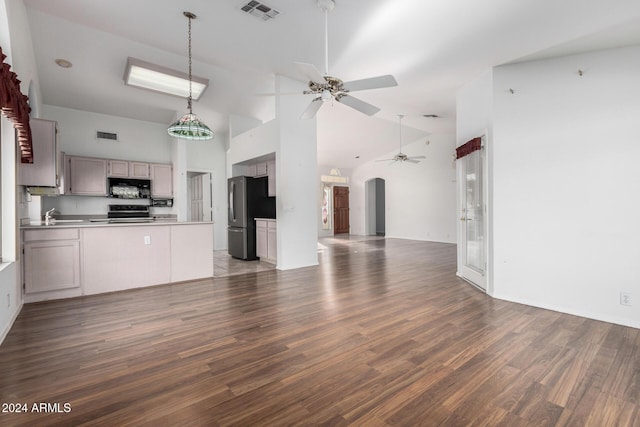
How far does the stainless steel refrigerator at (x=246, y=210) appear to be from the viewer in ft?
20.9

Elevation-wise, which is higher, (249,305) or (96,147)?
(96,147)

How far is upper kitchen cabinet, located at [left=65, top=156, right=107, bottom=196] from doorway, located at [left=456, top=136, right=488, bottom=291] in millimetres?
6878

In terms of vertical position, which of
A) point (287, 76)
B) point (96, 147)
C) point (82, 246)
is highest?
point (287, 76)

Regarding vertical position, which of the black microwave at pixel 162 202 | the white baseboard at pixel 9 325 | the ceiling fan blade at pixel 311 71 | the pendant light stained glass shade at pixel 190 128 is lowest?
the white baseboard at pixel 9 325

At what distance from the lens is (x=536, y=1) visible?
278 centimetres

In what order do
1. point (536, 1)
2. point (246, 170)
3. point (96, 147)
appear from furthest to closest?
point (246, 170) → point (96, 147) → point (536, 1)

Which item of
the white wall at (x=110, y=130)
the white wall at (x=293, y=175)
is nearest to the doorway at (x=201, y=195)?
the white wall at (x=110, y=130)

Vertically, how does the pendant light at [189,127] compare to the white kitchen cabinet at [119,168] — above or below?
above

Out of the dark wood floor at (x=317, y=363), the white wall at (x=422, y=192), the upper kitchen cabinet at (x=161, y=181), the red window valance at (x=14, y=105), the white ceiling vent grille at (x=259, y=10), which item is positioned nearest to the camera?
the dark wood floor at (x=317, y=363)

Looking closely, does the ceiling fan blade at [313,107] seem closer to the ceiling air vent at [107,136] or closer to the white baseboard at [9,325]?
the white baseboard at [9,325]

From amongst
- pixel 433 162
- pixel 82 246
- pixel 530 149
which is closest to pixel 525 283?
pixel 530 149

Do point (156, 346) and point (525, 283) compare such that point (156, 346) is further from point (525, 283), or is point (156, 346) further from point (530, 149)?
point (530, 149)

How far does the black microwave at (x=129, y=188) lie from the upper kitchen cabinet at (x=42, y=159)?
3.09m

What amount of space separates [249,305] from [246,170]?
442cm
